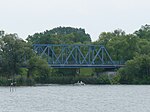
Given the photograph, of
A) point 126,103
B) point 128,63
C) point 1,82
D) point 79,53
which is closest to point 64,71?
point 79,53

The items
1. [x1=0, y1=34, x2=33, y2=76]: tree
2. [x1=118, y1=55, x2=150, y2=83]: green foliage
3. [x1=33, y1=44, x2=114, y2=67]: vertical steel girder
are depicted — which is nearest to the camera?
[x1=0, y1=34, x2=33, y2=76]: tree

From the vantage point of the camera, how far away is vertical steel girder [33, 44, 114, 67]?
153 meters

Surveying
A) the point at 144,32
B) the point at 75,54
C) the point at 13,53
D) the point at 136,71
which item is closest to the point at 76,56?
the point at 75,54

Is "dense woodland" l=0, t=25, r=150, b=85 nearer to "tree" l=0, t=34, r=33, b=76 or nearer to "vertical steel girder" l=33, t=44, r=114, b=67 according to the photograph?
"tree" l=0, t=34, r=33, b=76

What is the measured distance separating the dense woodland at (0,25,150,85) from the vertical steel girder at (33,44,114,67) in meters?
2.39

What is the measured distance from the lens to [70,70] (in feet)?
514

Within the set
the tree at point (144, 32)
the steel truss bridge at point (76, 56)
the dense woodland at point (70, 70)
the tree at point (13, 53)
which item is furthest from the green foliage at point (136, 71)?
the tree at point (144, 32)

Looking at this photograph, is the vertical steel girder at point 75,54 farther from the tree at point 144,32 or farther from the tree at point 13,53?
the tree at point 13,53

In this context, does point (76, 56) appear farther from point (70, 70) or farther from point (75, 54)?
point (70, 70)

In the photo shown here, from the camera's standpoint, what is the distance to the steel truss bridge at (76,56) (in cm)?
14912

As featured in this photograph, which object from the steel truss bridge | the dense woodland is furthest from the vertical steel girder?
the dense woodland

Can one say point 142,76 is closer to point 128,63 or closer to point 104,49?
point 128,63

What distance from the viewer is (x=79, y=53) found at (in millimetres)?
162250

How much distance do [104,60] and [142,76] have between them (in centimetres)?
2400
